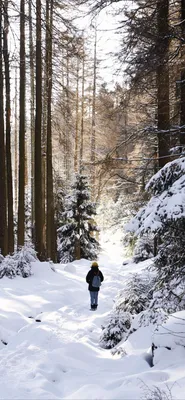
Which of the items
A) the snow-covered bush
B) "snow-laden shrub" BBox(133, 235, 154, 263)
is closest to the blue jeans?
the snow-covered bush

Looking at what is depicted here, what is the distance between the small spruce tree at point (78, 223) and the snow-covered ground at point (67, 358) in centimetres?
941

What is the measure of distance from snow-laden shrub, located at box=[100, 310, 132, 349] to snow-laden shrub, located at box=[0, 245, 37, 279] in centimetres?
533

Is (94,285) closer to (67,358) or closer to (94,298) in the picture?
(94,298)

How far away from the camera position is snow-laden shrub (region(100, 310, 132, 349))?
21.3ft

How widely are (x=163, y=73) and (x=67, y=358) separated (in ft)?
16.3

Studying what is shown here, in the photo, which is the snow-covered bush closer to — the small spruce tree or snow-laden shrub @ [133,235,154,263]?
snow-laden shrub @ [133,235,154,263]

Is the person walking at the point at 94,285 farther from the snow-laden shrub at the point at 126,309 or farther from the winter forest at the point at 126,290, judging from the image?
the snow-laden shrub at the point at 126,309

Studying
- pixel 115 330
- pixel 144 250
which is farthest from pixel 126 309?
pixel 144 250

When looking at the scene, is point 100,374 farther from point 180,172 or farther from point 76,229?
point 76,229

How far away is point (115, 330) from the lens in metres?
6.59

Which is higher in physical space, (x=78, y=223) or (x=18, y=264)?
(x=78, y=223)

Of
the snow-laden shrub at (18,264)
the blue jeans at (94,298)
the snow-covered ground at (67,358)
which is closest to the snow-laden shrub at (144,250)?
the snow-laden shrub at (18,264)

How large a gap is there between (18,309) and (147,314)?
3462 mm

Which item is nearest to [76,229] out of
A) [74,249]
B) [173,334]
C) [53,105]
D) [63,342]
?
[74,249]
